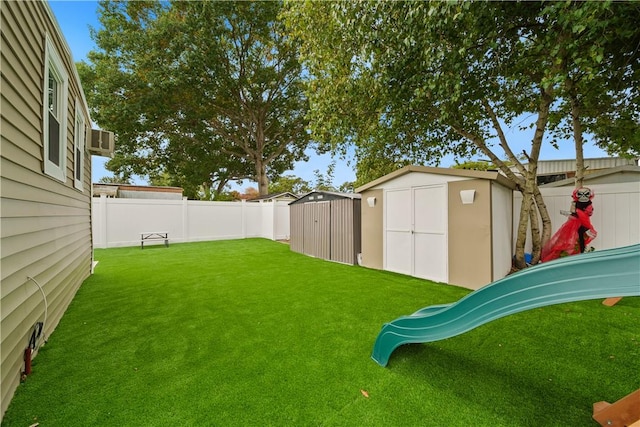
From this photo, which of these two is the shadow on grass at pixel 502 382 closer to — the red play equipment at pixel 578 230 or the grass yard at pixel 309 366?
the grass yard at pixel 309 366

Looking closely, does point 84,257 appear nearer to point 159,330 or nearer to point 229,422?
point 159,330

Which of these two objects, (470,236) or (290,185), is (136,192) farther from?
(470,236)

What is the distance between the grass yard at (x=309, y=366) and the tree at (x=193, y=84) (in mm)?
11856

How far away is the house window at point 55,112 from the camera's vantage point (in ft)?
9.12

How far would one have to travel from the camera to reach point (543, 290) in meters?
1.47

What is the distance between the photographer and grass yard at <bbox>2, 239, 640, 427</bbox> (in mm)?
1778

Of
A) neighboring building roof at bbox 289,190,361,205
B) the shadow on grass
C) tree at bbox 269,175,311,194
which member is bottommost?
the shadow on grass

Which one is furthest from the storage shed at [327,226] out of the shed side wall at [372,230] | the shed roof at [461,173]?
the shed roof at [461,173]

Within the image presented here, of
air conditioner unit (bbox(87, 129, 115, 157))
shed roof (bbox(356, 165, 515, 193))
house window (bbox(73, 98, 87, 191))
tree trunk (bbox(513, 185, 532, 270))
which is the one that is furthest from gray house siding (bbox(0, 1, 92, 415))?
tree trunk (bbox(513, 185, 532, 270))

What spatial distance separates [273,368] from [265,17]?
1639 cm

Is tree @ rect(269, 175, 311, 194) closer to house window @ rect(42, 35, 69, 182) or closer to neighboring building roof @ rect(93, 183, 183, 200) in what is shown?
neighboring building roof @ rect(93, 183, 183, 200)

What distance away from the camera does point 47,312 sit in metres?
2.71

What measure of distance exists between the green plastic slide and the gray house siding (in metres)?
2.91

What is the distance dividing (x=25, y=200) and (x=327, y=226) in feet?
20.1
